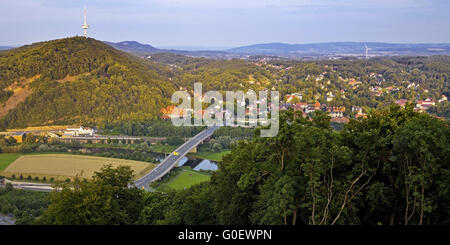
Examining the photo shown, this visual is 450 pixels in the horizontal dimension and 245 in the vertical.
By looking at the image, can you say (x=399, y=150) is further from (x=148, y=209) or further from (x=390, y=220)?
(x=148, y=209)

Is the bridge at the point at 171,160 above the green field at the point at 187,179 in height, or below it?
above

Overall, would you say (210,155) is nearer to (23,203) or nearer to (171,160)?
(171,160)

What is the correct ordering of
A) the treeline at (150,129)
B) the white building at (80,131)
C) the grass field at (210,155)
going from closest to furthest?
the grass field at (210,155), the treeline at (150,129), the white building at (80,131)

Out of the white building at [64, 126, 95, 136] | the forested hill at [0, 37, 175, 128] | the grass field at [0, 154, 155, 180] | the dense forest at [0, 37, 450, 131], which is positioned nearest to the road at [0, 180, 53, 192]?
the grass field at [0, 154, 155, 180]

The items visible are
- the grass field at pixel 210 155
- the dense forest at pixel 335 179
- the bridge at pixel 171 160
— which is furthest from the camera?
the grass field at pixel 210 155

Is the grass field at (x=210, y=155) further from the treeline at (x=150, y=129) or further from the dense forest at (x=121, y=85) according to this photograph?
the dense forest at (x=121, y=85)

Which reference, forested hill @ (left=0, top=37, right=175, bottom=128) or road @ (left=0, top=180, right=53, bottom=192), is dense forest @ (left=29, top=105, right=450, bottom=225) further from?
forested hill @ (left=0, top=37, right=175, bottom=128)

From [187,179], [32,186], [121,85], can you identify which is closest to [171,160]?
[187,179]

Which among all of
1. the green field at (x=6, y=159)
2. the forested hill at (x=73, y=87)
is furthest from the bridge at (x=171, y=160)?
the forested hill at (x=73, y=87)
